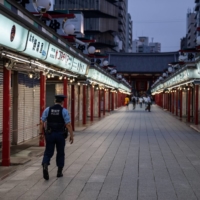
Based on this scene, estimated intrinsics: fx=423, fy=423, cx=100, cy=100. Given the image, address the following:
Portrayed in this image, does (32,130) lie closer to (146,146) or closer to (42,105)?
(42,105)

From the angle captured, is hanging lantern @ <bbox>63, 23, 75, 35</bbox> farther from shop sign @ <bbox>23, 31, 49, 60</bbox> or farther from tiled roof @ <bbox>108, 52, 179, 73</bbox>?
tiled roof @ <bbox>108, 52, 179, 73</bbox>

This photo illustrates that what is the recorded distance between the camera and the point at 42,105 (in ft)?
48.4

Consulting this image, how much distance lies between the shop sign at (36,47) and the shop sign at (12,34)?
1.65ft

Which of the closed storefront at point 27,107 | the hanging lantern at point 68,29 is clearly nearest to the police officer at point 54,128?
the closed storefront at point 27,107

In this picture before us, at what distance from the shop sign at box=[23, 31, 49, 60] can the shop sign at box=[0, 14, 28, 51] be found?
0.50 m

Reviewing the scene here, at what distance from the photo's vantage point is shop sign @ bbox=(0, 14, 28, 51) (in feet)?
27.8

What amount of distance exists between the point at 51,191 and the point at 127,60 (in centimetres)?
8810

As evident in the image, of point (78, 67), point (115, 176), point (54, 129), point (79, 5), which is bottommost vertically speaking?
point (115, 176)

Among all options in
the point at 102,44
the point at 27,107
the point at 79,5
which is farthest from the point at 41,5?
the point at 102,44

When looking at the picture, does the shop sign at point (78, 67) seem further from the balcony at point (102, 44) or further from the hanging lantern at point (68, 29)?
the balcony at point (102, 44)

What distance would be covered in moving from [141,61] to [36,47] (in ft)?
278

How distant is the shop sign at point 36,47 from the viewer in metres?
10.7

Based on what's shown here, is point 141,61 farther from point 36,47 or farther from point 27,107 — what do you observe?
point 36,47

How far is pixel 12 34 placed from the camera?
917 cm
